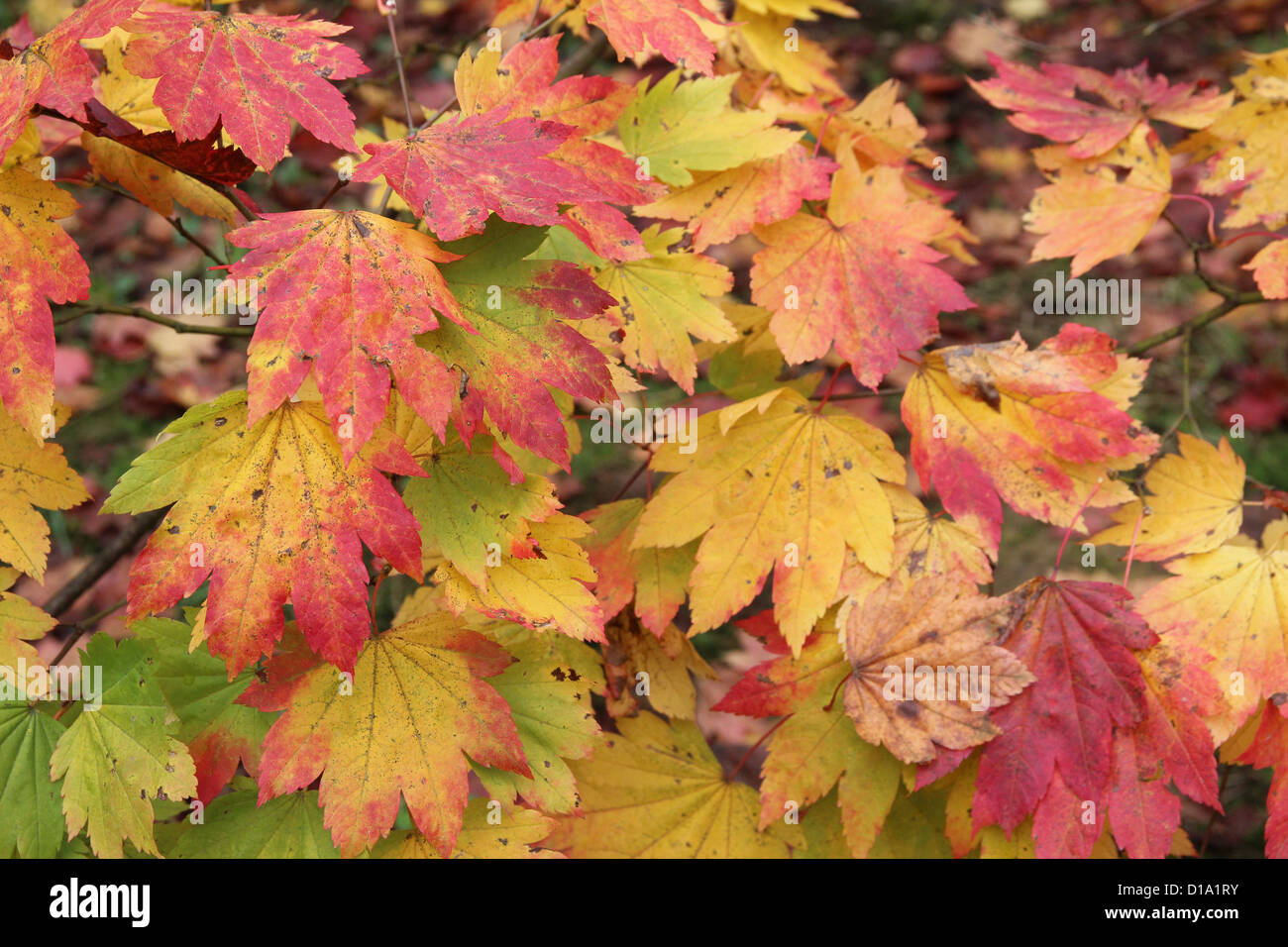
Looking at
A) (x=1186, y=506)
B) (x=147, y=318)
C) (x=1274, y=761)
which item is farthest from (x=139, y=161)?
(x=1274, y=761)

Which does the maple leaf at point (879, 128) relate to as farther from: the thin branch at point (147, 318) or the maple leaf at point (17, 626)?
the maple leaf at point (17, 626)

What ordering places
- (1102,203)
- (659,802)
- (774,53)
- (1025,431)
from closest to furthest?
(1025,431), (659,802), (1102,203), (774,53)

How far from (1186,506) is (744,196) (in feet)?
2.36

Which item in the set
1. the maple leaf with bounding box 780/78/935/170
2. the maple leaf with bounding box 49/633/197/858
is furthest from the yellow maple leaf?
the maple leaf with bounding box 49/633/197/858

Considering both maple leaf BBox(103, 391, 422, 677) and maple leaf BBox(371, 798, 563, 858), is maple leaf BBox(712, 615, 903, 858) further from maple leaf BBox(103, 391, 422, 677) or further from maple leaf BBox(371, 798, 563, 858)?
maple leaf BBox(103, 391, 422, 677)

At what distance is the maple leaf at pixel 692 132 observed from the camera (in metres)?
1.25

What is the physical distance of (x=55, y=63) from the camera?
2.95 feet

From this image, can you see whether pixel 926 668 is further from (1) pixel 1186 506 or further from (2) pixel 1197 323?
(2) pixel 1197 323

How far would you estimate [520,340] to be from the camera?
3.13 ft

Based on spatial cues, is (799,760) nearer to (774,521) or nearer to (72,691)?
(774,521)

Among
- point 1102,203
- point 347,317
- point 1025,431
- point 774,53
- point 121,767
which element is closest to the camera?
point 347,317

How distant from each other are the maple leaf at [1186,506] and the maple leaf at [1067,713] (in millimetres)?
145

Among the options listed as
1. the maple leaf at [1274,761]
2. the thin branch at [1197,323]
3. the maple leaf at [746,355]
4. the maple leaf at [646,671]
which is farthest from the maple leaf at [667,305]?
the maple leaf at [1274,761]

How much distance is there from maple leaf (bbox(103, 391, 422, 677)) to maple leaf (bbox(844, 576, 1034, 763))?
55cm
